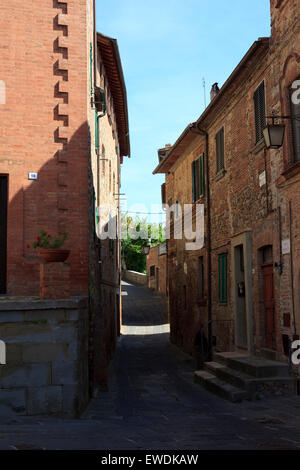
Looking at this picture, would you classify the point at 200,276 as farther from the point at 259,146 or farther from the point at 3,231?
the point at 3,231

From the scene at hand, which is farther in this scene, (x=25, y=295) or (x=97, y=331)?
(x=97, y=331)

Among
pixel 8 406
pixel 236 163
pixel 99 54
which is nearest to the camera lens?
pixel 8 406

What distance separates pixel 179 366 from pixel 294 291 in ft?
23.8

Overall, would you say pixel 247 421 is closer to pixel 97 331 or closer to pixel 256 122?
pixel 97 331

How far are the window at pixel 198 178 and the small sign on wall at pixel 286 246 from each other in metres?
6.82

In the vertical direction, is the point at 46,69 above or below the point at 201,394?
above

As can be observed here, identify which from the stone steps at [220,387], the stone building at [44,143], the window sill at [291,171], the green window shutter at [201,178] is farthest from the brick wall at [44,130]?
the green window shutter at [201,178]

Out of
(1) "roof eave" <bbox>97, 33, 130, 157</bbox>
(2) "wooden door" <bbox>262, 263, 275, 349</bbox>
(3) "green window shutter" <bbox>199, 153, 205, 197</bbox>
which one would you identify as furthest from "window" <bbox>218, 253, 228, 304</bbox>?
(1) "roof eave" <bbox>97, 33, 130, 157</bbox>

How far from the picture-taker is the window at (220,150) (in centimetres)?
1500

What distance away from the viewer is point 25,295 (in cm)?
953

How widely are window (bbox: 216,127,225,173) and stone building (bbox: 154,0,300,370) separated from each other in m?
0.03

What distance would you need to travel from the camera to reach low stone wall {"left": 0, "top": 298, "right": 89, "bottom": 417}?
728 centimetres
